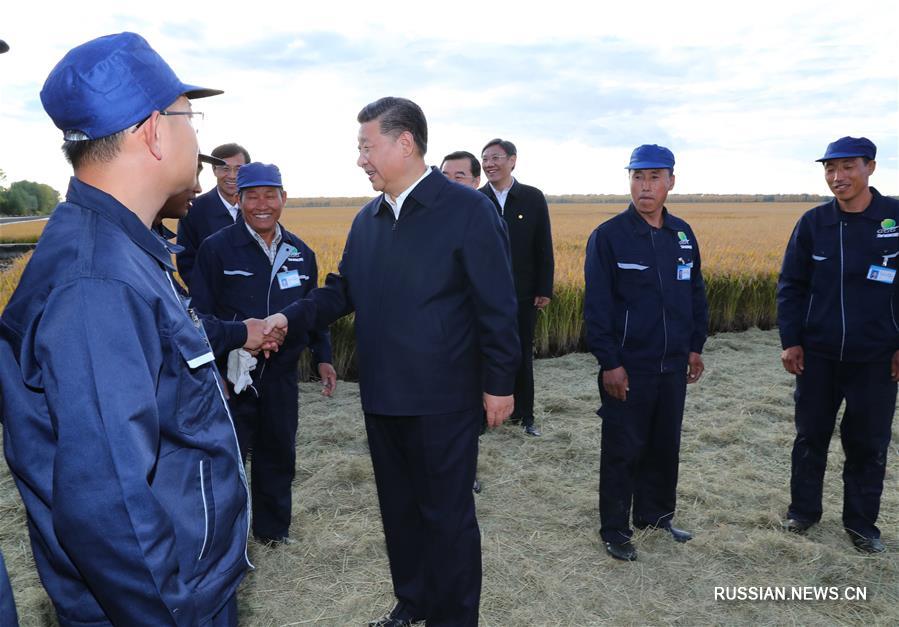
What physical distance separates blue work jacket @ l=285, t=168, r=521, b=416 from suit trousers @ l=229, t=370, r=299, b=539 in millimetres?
972

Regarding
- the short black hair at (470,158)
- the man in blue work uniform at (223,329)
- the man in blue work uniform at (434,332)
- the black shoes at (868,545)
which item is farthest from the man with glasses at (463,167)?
the black shoes at (868,545)

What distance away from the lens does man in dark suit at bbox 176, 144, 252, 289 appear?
4570mm

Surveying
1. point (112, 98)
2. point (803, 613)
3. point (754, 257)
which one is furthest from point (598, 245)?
point (754, 257)

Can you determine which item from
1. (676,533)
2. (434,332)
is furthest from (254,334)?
(676,533)

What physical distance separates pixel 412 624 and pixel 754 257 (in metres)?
9.62

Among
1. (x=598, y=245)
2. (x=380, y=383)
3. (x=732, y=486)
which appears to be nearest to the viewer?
(x=380, y=383)

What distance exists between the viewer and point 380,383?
2.49 meters

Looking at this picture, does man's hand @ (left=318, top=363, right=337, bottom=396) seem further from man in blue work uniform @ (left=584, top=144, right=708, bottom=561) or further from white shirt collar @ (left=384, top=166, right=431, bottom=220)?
man in blue work uniform @ (left=584, top=144, right=708, bottom=561)

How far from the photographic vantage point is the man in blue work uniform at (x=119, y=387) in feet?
3.51

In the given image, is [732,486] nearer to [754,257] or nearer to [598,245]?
[598,245]

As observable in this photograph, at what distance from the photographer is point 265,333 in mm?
2672

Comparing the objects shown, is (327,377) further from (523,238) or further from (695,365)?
(523,238)

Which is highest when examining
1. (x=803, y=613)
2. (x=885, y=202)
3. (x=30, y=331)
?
(x=885, y=202)

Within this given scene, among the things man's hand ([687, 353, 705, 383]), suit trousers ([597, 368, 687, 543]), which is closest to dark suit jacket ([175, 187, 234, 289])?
suit trousers ([597, 368, 687, 543])
